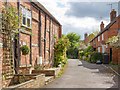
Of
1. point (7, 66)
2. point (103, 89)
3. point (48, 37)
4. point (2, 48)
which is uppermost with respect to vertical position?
point (48, 37)

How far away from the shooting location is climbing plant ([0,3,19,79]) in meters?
13.3

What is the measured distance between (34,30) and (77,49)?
5895 centimetres

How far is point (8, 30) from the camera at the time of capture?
536 inches

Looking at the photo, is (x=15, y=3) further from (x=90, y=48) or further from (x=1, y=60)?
(x=90, y=48)

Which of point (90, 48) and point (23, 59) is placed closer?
point (23, 59)

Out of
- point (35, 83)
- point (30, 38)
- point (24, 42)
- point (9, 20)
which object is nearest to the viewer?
point (35, 83)

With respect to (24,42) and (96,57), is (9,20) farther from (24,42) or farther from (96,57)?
(96,57)

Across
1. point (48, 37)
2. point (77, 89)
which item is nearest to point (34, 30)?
point (48, 37)

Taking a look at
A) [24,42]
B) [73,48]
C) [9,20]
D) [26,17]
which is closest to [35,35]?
[26,17]

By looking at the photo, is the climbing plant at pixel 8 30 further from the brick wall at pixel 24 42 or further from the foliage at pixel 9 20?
the brick wall at pixel 24 42

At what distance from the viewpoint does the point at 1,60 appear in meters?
12.8

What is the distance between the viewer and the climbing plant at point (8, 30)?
13.3m

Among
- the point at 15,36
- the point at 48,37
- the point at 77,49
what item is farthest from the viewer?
the point at 77,49

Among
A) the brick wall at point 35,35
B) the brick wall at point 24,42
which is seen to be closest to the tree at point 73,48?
the brick wall at point 35,35
